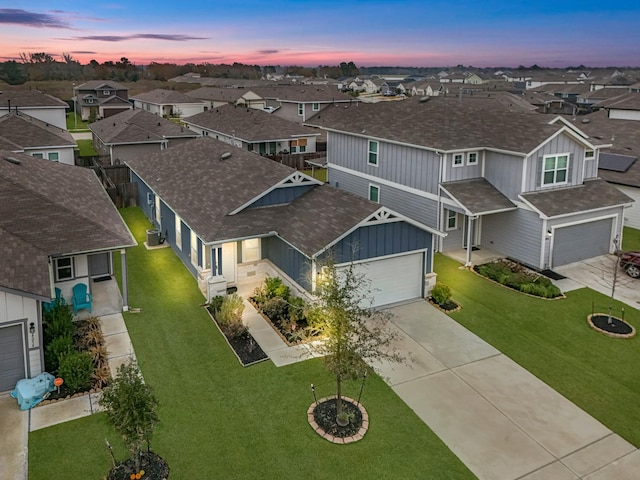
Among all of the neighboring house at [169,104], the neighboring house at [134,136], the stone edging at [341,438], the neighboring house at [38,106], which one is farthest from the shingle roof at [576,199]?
the neighboring house at [169,104]

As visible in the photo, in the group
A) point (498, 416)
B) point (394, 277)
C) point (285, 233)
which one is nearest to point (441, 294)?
point (394, 277)

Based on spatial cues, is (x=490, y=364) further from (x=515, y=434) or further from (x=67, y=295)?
(x=67, y=295)

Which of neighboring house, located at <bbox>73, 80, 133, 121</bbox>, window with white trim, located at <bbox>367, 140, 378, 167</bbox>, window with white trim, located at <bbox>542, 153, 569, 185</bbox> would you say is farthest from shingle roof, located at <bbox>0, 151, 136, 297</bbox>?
neighboring house, located at <bbox>73, 80, 133, 121</bbox>

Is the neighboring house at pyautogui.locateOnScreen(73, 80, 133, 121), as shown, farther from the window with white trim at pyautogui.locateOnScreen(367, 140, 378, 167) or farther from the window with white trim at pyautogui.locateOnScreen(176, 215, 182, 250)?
the window with white trim at pyautogui.locateOnScreen(176, 215, 182, 250)

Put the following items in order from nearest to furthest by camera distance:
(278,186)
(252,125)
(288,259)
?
(288,259) < (278,186) < (252,125)

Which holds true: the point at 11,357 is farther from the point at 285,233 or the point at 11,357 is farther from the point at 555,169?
the point at 555,169

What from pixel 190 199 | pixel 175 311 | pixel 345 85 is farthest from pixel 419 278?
pixel 345 85

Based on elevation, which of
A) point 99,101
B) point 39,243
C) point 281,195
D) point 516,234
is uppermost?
point 99,101
